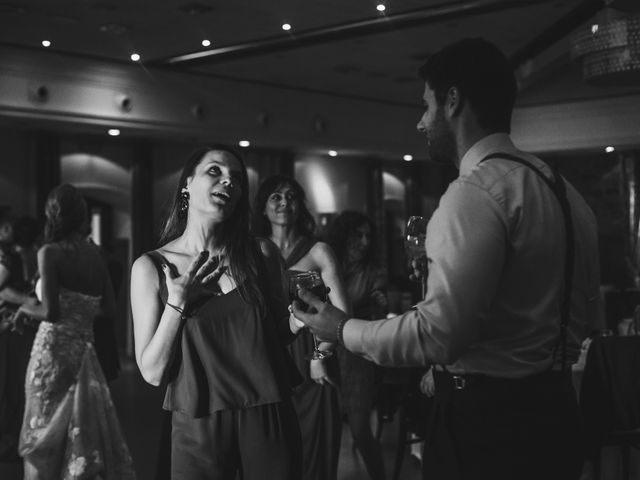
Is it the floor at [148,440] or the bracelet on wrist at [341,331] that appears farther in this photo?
the floor at [148,440]

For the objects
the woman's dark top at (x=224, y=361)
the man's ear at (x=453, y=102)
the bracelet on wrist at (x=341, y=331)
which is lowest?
the woman's dark top at (x=224, y=361)

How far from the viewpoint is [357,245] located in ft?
19.0

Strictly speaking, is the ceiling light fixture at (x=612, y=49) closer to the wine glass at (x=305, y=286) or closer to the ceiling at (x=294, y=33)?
the ceiling at (x=294, y=33)

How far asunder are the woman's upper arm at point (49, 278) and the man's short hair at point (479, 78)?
10.8 feet

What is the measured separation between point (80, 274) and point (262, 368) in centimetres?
260

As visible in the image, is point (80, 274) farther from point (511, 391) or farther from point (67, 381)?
point (511, 391)

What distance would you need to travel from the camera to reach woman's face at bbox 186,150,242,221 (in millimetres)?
2730

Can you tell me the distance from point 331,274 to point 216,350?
6.67ft

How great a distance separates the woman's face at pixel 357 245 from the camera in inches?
227

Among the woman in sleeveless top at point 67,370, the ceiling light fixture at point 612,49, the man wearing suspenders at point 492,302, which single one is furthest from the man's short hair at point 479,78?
the ceiling light fixture at point 612,49

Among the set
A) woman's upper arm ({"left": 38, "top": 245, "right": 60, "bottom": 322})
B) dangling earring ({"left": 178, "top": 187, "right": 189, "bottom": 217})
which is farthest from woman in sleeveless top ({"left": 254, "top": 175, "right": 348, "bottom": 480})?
dangling earring ({"left": 178, "top": 187, "right": 189, "bottom": 217})

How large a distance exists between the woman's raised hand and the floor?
2.72 meters

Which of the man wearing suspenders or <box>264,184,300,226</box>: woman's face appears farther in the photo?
<box>264,184,300,226</box>: woman's face

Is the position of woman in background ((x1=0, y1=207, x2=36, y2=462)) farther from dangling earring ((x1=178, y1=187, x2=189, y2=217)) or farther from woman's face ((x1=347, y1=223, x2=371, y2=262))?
dangling earring ((x1=178, y1=187, x2=189, y2=217))
